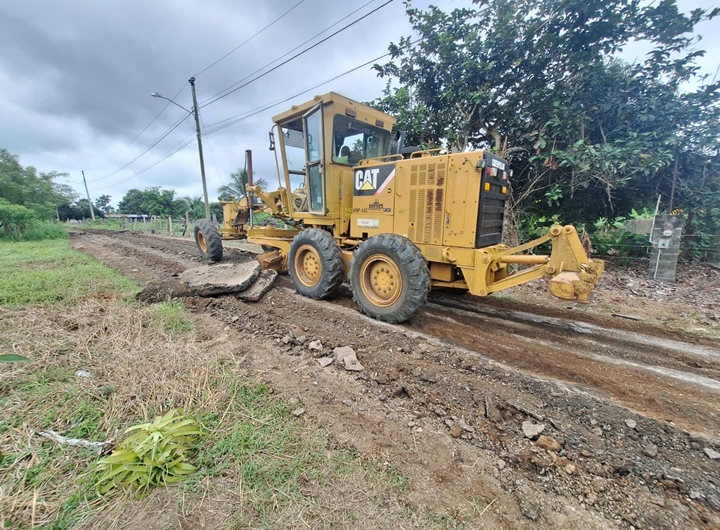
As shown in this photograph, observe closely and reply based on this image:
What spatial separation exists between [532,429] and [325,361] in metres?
1.86

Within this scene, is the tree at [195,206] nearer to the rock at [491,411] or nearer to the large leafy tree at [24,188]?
the large leafy tree at [24,188]

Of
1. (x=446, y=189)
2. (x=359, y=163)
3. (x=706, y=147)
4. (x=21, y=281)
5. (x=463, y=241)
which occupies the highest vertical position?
(x=706, y=147)

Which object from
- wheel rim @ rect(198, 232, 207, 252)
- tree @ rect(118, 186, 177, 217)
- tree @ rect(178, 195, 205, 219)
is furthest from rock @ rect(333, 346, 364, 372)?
tree @ rect(118, 186, 177, 217)

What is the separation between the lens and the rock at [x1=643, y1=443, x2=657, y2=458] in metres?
2.02

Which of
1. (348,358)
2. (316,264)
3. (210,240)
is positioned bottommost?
(348,358)

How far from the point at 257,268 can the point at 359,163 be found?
8.65ft

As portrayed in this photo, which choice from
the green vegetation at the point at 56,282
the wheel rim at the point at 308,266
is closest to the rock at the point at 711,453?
the wheel rim at the point at 308,266

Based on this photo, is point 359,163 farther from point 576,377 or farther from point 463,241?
point 576,377

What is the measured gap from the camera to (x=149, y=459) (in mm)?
1704

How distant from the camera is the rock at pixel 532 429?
2.19 meters

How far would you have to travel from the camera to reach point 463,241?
4078 mm

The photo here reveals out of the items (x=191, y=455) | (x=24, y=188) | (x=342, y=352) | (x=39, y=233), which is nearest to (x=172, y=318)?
(x=342, y=352)

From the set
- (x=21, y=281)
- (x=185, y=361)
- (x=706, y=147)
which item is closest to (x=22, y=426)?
(x=185, y=361)

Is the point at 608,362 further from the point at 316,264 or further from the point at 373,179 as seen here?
the point at 316,264
